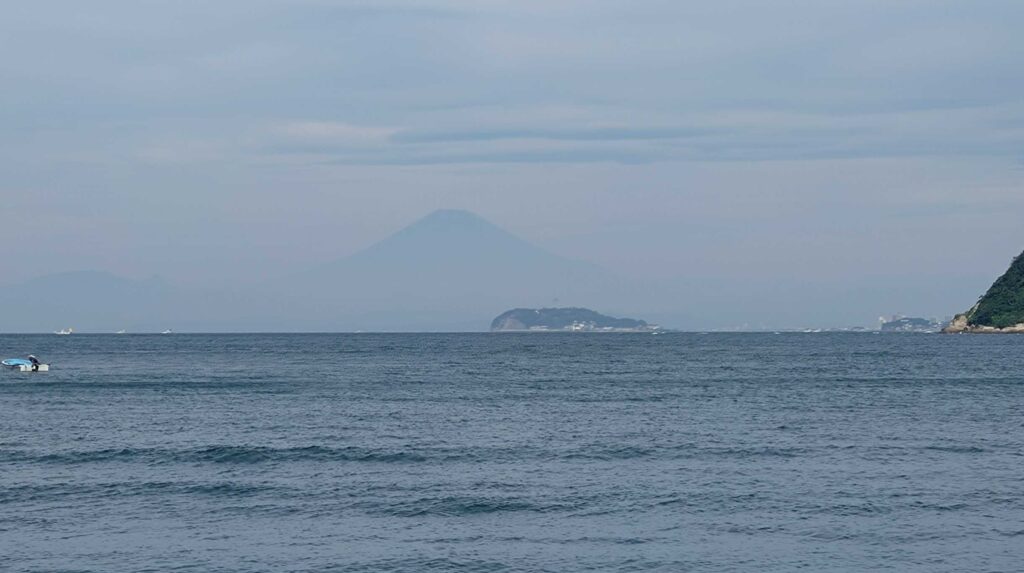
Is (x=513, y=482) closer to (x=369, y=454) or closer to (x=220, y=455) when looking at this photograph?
(x=369, y=454)

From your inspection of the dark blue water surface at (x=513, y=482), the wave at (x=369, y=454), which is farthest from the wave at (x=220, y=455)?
the dark blue water surface at (x=513, y=482)

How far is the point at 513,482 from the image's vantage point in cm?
4844

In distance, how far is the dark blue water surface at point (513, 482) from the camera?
118 feet

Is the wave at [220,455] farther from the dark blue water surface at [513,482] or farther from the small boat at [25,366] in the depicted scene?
the small boat at [25,366]

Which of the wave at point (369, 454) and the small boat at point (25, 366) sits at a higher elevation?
the small boat at point (25, 366)

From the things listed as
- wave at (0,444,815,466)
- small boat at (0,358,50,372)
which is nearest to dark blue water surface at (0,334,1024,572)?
wave at (0,444,815,466)

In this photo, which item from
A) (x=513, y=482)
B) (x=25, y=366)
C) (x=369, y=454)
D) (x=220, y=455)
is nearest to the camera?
(x=513, y=482)

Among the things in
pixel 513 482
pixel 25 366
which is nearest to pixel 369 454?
pixel 513 482

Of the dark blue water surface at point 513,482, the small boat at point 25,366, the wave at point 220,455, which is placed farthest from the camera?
the small boat at point 25,366

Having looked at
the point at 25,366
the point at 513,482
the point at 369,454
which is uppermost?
the point at 25,366

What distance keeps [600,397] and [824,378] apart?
37.6 m

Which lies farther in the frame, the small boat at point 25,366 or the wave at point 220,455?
the small boat at point 25,366

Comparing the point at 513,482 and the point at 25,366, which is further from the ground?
the point at 25,366

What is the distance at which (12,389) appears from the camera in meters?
106
